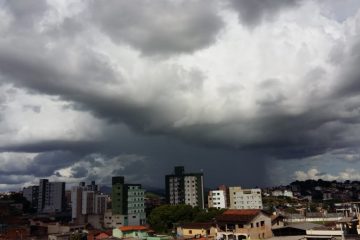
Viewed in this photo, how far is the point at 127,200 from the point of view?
375 feet

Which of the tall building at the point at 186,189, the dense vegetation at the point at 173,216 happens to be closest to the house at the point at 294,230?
the dense vegetation at the point at 173,216

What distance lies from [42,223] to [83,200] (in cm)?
3192

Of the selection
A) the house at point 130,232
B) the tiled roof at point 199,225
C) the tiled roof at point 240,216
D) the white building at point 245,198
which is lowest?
the house at point 130,232

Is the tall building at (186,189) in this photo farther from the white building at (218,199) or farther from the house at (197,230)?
the house at (197,230)

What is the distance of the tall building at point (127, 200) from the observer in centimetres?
11350

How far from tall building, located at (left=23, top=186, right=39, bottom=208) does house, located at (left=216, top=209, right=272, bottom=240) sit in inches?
5581

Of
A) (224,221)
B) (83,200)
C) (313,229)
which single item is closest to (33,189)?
(83,200)

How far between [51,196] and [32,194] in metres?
13.5

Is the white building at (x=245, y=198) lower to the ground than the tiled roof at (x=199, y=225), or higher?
higher

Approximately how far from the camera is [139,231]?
248 feet

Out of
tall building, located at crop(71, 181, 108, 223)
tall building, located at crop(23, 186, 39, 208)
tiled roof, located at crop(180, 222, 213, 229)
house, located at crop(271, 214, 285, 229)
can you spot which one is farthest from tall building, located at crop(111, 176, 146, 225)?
tall building, located at crop(23, 186, 39, 208)

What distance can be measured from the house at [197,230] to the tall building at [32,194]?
423ft

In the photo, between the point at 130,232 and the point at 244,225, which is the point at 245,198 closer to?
the point at 130,232

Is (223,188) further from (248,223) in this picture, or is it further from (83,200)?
(248,223)
